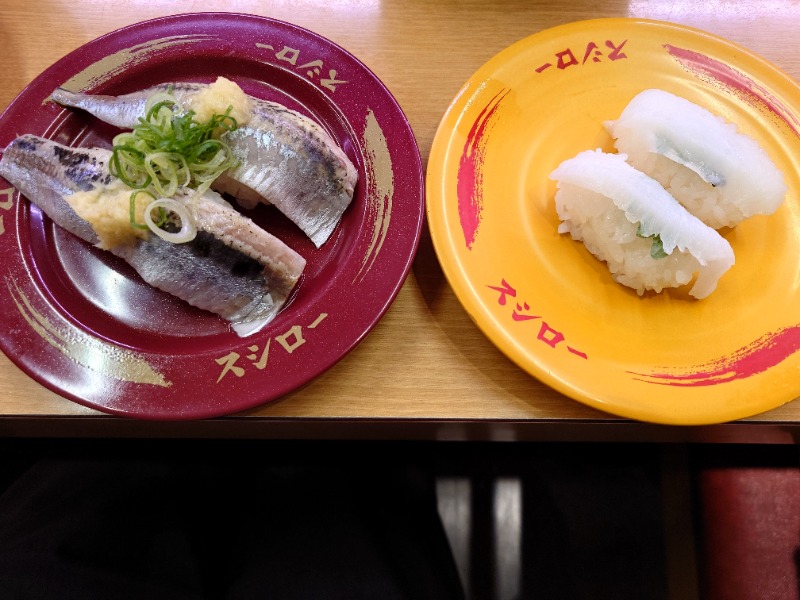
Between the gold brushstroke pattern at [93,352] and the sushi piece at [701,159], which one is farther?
the sushi piece at [701,159]

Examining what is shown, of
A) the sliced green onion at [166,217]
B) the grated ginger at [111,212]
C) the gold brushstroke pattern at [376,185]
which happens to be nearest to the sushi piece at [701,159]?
the gold brushstroke pattern at [376,185]

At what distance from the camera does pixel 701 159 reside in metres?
1.32

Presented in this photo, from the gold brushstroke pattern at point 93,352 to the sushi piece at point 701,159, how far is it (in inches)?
45.2

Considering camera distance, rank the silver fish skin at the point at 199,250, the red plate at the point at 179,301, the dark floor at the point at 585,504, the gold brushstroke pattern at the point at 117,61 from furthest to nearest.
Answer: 1. the dark floor at the point at 585,504
2. the gold brushstroke pattern at the point at 117,61
3. the silver fish skin at the point at 199,250
4. the red plate at the point at 179,301

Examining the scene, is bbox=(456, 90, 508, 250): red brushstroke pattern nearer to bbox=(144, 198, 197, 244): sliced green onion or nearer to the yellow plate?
the yellow plate

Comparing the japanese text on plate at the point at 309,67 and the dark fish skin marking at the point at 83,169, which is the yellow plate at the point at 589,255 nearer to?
the japanese text on plate at the point at 309,67

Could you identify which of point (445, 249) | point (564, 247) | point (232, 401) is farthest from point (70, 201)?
point (564, 247)

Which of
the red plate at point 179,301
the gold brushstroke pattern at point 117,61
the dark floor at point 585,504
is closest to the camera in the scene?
the red plate at point 179,301

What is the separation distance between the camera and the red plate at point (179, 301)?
1.16 meters

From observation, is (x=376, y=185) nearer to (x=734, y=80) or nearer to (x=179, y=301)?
(x=179, y=301)

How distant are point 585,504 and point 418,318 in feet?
2.86

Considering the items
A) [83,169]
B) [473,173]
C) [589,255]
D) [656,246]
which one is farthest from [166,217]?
[656,246]

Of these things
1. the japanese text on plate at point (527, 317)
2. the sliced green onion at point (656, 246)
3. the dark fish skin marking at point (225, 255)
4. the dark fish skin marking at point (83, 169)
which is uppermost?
the dark fish skin marking at point (83, 169)

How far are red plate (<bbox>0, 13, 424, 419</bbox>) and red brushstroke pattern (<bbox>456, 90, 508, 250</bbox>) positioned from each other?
10cm
